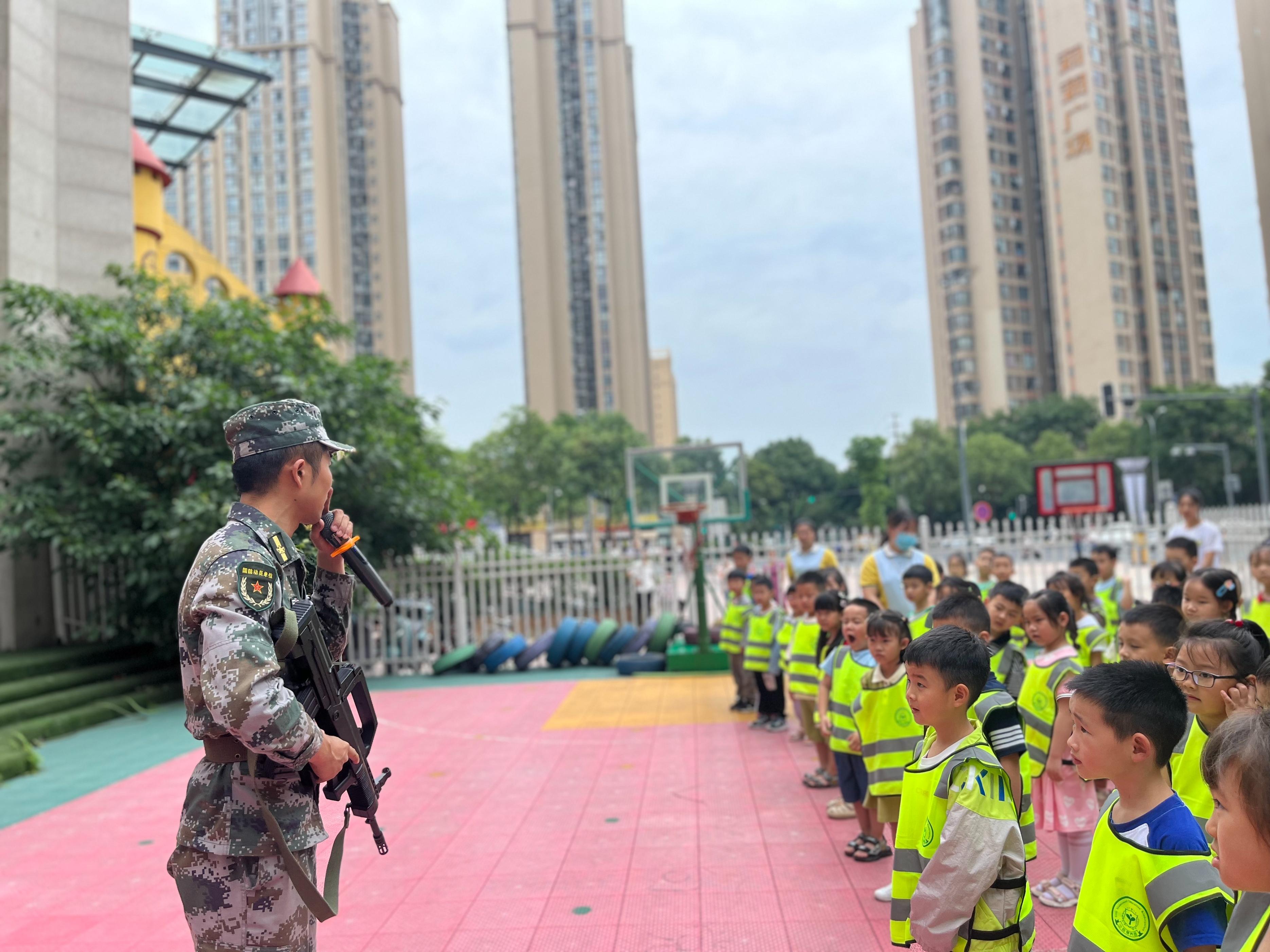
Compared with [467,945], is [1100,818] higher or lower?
higher

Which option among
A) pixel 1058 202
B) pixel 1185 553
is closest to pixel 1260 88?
pixel 1185 553

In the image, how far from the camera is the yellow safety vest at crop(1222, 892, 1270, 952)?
154cm

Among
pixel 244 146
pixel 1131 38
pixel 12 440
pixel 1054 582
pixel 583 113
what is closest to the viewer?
pixel 1054 582

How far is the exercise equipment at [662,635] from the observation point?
39.9 feet

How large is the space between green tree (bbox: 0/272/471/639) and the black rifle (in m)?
8.11

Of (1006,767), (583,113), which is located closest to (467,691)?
(1006,767)

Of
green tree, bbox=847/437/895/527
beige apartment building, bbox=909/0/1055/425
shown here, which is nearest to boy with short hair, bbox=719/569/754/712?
green tree, bbox=847/437/895/527

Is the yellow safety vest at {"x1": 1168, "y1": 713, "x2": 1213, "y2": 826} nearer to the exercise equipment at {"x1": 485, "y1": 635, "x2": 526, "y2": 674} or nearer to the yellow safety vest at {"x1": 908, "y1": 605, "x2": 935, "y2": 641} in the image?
the yellow safety vest at {"x1": 908, "y1": 605, "x2": 935, "y2": 641}

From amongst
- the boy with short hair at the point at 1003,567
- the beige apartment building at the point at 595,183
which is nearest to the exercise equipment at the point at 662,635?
the boy with short hair at the point at 1003,567

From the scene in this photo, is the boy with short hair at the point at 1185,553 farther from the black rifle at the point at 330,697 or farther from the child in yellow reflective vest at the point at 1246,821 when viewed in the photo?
the black rifle at the point at 330,697

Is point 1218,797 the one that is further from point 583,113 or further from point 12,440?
point 583,113

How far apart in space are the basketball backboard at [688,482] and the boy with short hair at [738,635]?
11.3 ft

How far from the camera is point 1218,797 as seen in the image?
5.19 ft

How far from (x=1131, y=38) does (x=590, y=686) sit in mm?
76954
